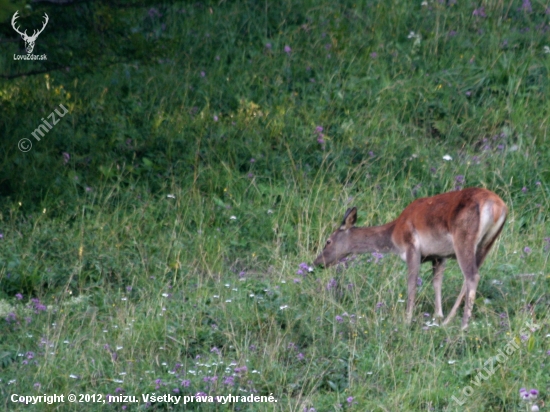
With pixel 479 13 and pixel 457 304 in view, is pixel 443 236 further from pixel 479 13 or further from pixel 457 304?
pixel 479 13

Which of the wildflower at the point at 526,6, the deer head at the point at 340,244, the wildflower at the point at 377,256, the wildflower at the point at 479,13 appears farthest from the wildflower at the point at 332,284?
the wildflower at the point at 526,6

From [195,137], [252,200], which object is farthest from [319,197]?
[195,137]

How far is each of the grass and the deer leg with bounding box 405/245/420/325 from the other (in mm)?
119

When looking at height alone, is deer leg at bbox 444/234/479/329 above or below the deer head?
above

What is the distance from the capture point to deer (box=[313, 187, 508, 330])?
277 inches

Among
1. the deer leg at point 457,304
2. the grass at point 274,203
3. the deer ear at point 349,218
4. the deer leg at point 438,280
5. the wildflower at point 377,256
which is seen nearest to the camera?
the grass at point 274,203

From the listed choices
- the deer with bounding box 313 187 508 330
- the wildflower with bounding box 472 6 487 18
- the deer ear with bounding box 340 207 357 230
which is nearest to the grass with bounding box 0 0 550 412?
the wildflower with bounding box 472 6 487 18

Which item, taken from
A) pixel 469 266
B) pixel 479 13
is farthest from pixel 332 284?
pixel 479 13

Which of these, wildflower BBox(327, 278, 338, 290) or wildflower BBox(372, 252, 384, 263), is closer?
wildflower BBox(327, 278, 338, 290)

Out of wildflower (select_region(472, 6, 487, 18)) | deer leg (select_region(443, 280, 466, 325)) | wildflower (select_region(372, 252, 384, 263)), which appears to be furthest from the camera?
wildflower (select_region(472, 6, 487, 18))

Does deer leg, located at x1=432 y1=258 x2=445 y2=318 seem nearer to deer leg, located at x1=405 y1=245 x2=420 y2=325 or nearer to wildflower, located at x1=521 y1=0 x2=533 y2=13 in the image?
deer leg, located at x1=405 y1=245 x2=420 y2=325

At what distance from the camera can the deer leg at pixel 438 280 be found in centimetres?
733

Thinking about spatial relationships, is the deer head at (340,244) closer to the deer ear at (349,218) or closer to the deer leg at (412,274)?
the deer ear at (349,218)

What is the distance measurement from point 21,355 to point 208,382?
1.45 metres
